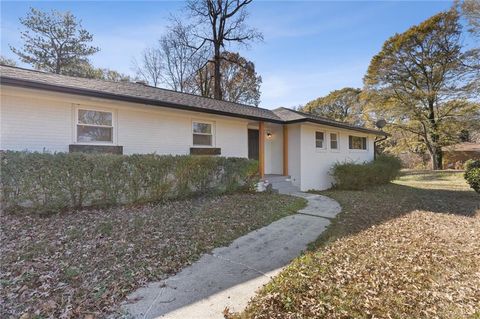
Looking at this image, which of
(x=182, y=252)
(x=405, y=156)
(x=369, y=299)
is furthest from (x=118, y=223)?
(x=405, y=156)

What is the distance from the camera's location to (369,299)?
9.34 feet

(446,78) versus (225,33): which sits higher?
(225,33)

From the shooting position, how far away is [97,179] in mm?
5645

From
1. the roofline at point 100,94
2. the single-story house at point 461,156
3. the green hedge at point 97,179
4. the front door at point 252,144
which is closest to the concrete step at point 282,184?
the front door at point 252,144

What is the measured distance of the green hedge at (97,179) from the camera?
15.8 ft

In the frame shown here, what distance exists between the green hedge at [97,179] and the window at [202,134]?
71.5 inches

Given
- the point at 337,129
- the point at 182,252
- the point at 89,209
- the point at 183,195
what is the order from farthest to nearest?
the point at 337,129 < the point at 183,195 < the point at 89,209 < the point at 182,252

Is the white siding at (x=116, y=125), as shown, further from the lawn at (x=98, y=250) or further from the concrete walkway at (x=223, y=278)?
the concrete walkway at (x=223, y=278)

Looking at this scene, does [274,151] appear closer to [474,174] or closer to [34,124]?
[474,174]

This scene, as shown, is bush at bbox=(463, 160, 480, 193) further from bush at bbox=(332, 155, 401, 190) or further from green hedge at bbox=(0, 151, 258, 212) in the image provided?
green hedge at bbox=(0, 151, 258, 212)

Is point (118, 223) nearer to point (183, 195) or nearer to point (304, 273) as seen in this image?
point (183, 195)

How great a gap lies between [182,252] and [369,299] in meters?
2.73

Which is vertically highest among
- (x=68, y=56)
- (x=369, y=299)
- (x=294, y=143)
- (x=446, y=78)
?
(x=68, y=56)

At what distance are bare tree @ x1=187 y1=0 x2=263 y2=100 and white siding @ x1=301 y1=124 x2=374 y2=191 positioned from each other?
1088 centimetres
